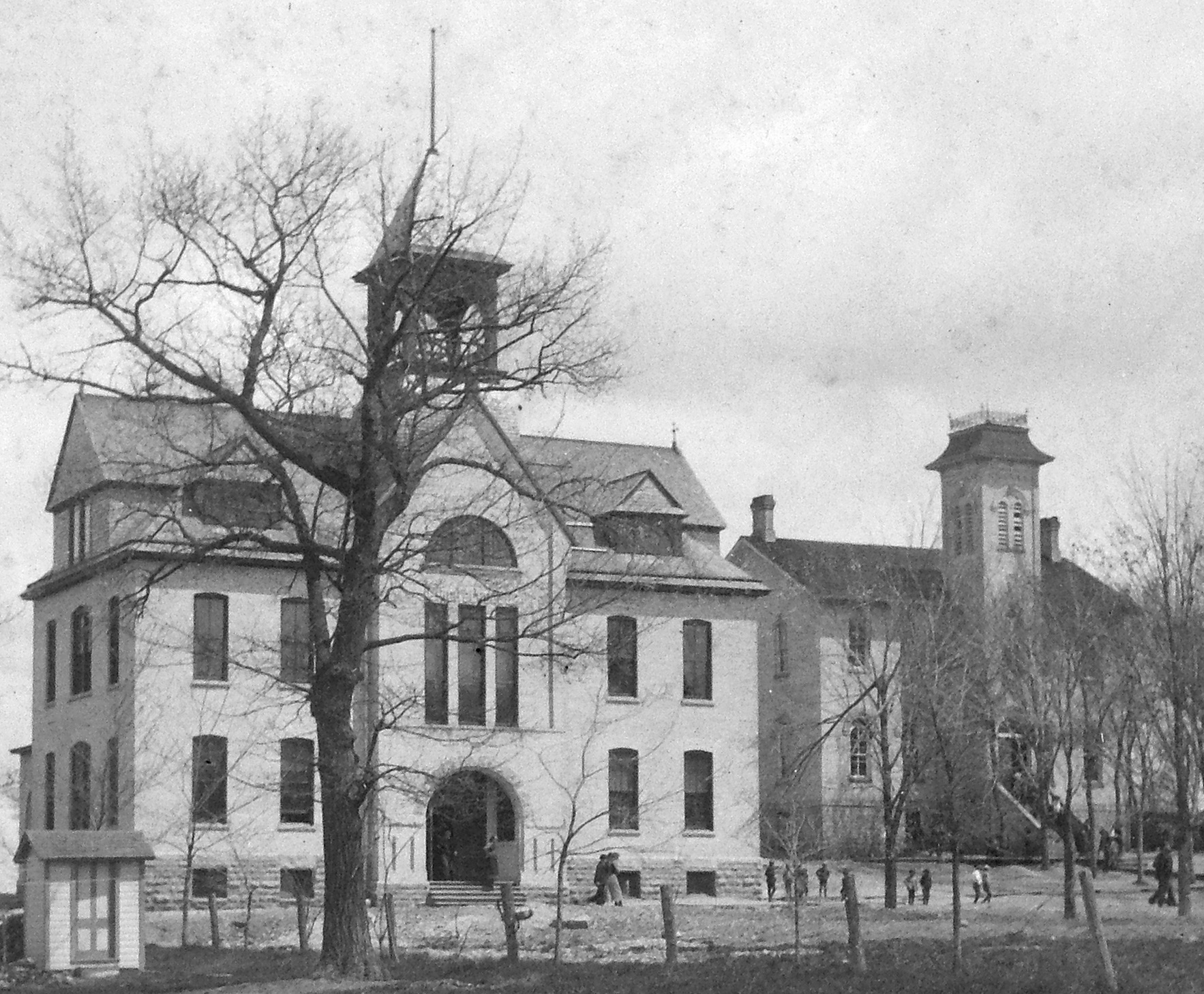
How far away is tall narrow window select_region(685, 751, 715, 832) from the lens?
178ft

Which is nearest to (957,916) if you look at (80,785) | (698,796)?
(698,796)

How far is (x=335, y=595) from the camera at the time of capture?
49.6 m

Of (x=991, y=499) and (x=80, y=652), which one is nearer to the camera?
(x=80, y=652)

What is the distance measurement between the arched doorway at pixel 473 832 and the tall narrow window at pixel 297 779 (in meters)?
3.12

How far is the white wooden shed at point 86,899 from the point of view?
1228 inches

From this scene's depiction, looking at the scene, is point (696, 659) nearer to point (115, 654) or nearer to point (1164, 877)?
point (1164, 877)

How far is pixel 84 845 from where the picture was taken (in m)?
31.6

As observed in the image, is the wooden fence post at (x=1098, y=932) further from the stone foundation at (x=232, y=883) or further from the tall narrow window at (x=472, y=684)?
the tall narrow window at (x=472, y=684)

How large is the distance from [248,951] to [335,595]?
46.6 ft

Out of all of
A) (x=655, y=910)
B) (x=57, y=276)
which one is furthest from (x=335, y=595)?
(x=57, y=276)

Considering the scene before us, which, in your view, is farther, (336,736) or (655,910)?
(655,910)

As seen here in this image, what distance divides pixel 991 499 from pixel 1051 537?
8.34 meters

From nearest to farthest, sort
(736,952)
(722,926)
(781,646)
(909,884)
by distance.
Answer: (736,952) < (722,926) < (909,884) < (781,646)

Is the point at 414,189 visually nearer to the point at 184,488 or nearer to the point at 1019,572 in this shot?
the point at 184,488
